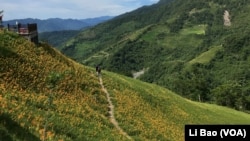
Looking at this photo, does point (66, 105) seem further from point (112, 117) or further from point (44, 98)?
point (112, 117)

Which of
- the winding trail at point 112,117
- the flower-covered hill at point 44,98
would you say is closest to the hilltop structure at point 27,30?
the flower-covered hill at point 44,98

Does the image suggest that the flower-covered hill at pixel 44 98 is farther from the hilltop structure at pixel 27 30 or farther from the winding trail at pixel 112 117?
the hilltop structure at pixel 27 30

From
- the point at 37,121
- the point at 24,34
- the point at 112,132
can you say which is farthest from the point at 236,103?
the point at 37,121

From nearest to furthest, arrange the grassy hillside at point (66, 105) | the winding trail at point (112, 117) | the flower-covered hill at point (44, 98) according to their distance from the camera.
Result: the flower-covered hill at point (44, 98)
the grassy hillside at point (66, 105)
the winding trail at point (112, 117)

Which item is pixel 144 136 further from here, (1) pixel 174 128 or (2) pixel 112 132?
(1) pixel 174 128

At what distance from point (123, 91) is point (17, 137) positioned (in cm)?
3334

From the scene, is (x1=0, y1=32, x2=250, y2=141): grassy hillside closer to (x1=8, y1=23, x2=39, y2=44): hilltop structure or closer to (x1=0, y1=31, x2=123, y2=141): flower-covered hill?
(x1=0, y1=31, x2=123, y2=141): flower-covered hill

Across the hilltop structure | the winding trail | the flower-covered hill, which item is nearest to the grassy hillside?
the flower-covered hill

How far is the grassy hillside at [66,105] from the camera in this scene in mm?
22208

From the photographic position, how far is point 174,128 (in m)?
44.6

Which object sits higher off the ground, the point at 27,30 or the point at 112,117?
the point at 27,30

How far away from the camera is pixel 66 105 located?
107ft

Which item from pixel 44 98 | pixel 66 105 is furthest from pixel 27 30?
pixel 44 98

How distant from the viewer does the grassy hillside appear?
72.9 ft
